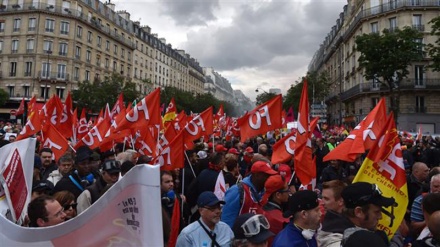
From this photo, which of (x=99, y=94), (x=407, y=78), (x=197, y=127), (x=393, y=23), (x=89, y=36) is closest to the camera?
(x=197, y=127)

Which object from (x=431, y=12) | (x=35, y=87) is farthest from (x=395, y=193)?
(x=35, y=87)

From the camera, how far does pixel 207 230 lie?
3484 millimetres

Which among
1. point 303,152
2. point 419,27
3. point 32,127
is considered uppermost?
point 419,27

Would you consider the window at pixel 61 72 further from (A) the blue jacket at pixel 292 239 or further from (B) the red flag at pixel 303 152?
(A) the blue jacket at pixel 292 239

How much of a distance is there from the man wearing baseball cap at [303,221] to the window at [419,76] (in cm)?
4391

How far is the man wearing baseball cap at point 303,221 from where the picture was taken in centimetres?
292

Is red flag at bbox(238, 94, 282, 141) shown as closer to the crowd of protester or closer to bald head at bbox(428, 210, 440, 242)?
the crowd of protester

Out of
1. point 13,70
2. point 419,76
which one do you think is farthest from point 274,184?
point 13,70

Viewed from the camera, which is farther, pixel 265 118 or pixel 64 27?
pixel 64 27

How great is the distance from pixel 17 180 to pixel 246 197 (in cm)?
237

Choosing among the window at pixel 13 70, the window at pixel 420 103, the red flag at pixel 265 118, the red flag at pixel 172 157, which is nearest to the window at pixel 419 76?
the window at pixel 420 103

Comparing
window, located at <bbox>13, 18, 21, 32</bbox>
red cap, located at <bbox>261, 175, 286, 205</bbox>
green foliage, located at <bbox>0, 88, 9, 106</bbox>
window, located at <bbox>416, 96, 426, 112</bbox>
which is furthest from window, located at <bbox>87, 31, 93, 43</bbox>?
red cap, located at <bbox>261, 175, 286, 205</bbox>

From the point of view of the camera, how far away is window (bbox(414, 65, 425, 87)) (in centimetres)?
4103

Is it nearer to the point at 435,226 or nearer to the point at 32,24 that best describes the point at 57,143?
the point at 435,226
